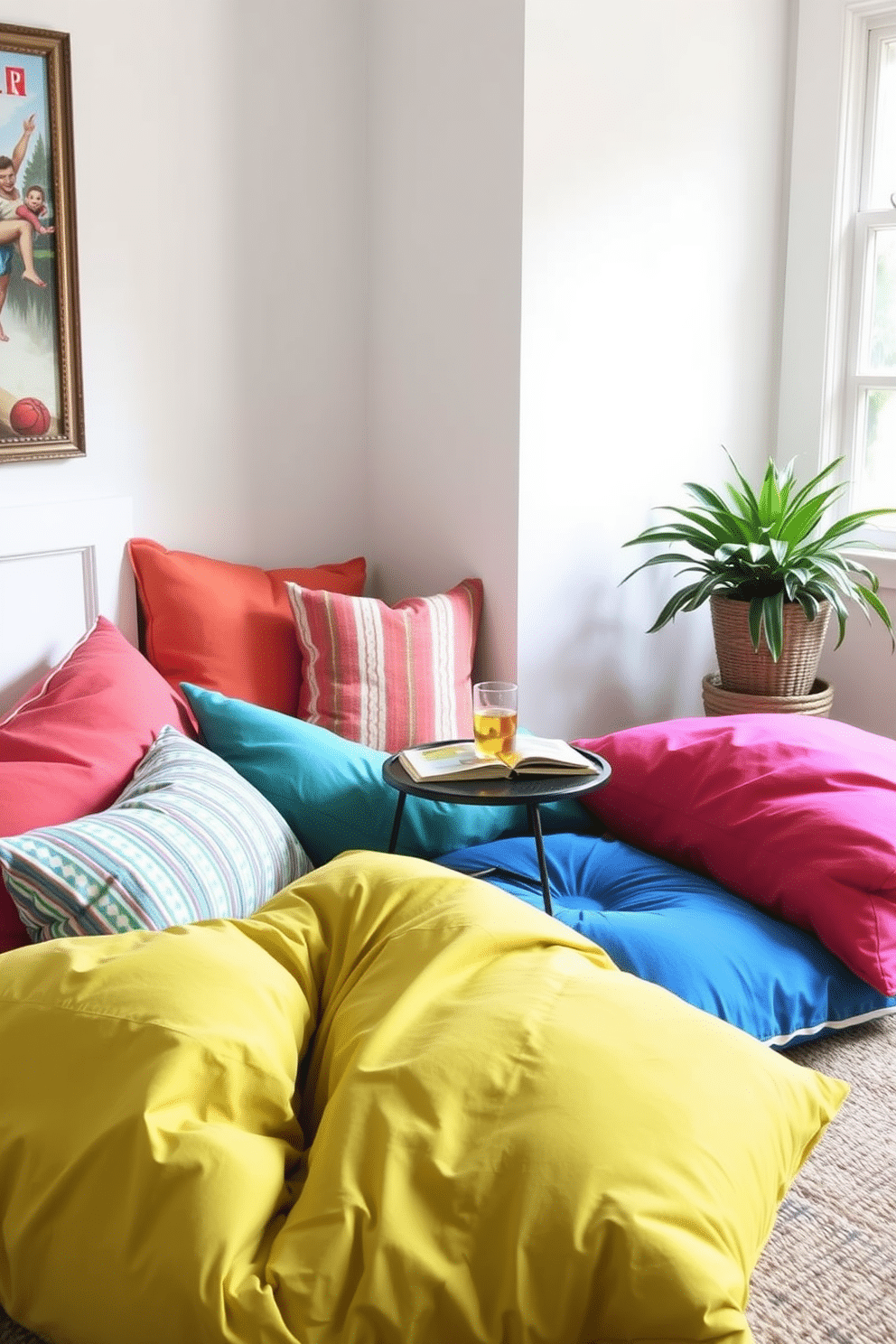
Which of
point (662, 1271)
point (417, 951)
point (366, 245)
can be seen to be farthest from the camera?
point (366, 245)

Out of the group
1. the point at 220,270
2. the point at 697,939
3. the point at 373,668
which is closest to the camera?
the point at 697,939

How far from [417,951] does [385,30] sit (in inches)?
93.1

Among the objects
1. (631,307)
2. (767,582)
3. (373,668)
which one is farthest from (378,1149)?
(631,307)

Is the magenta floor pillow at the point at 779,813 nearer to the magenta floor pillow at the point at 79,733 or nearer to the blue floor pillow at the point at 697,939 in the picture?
the blue floor pillow at the point at 697,939

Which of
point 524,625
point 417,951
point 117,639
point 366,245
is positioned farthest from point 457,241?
point 417,951

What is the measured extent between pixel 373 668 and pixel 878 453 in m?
1.58

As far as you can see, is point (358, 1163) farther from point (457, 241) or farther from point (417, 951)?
point (457, 241)

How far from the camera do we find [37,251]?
8.70 ft

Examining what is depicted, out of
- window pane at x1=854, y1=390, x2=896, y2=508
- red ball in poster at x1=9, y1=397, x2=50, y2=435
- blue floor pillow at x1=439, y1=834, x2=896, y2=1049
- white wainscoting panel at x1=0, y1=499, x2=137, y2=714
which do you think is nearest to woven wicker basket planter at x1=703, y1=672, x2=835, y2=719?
window pane at x1=854, y1=390, x2=896, y2=508

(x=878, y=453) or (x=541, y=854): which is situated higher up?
(x=878, y=453)

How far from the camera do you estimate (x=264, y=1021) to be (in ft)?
4.75

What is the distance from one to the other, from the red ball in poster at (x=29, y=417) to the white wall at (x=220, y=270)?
0.07m

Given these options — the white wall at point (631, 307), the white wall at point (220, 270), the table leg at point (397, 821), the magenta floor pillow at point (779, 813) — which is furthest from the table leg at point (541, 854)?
the white wall at point (220, 270)

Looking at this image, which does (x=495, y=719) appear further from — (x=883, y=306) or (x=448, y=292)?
(x=883, y=306)
